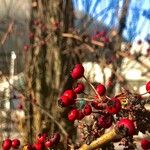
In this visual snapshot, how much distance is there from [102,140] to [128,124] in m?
0.11

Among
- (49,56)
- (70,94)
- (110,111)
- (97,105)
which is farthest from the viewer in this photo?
(49,56)

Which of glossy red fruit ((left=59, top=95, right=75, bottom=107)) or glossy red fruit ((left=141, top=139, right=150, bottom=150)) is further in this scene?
glossy red fruit ((left=141, top=139, right=150, bottom=150))

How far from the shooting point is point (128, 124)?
1.25m

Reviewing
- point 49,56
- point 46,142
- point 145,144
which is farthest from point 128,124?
point 49,56

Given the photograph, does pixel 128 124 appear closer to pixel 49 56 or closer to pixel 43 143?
pixel 43 143

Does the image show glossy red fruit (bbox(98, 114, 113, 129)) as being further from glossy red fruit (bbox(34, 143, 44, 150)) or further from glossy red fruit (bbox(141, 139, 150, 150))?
glossy red fruit (bbox(141, 139, 150, 150))

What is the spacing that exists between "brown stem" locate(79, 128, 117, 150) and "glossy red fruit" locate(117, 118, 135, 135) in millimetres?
23

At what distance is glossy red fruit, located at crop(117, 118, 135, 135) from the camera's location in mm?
1236

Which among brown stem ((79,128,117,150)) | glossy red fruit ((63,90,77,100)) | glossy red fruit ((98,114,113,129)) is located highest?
glossy red fruit ((63,90,77,100))

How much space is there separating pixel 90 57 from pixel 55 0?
1795 mm

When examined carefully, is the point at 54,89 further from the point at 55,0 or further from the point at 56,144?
the point at 56,144

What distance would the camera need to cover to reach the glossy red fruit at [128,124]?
1.24m

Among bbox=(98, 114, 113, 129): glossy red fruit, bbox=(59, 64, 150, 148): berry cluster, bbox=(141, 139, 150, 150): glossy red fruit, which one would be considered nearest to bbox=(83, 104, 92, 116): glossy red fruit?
bbox=(59, 64, 150, 148): berry cluster

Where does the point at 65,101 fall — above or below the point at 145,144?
above
